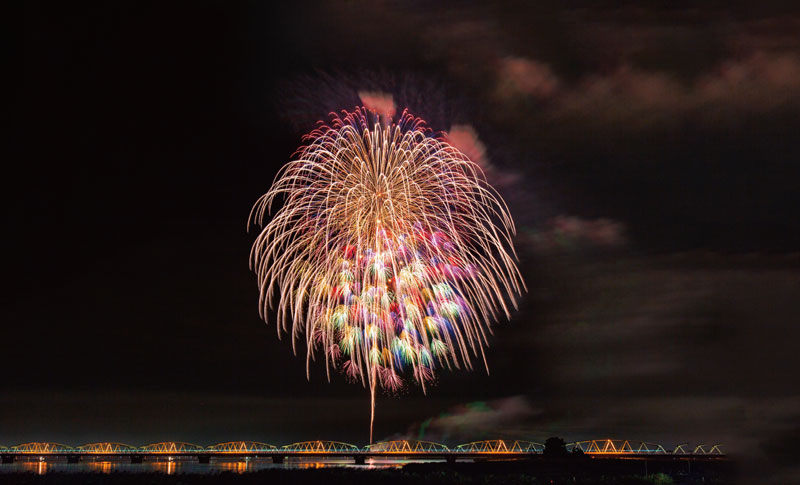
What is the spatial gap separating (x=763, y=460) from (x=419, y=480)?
96.0 ft

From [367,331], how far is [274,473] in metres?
11.2

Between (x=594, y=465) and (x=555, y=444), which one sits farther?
(x=555, y=444)

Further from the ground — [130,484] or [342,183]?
[342,183]

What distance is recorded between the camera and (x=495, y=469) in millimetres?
55500

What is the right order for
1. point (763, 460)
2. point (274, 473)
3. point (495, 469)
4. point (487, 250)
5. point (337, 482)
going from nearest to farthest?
point (763, 460) < point (337, 482) < point (274, 473) < point (487, 250) < point (495, 469)

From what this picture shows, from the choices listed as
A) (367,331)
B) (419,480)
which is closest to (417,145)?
(367,331)

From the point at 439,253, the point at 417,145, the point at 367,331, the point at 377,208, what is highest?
the point at 417,145

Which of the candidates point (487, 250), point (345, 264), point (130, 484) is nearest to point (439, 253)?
point (487, 250)

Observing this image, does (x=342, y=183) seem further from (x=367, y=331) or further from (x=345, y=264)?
(x=367, y=331)

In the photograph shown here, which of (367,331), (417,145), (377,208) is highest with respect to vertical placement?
(417,145)

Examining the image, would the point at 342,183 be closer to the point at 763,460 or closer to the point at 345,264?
the point at 345,264

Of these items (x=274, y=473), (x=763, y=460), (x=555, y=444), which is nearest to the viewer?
(x=763, y=460)

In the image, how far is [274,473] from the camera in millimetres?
37375

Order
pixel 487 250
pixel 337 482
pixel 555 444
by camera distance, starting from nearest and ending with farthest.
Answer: pixel 337 482 → pixel 487 250 → pixel 555 444
